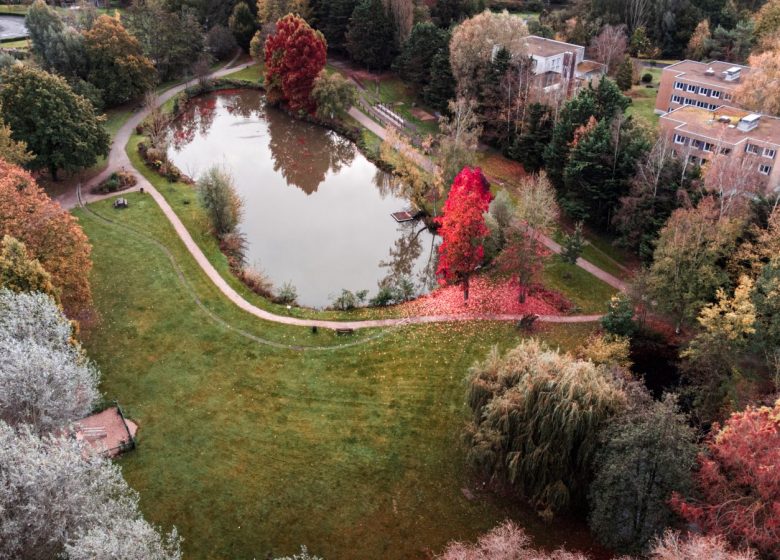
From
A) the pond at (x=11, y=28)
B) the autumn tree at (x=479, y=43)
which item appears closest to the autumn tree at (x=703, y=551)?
the autumn tree at (x=479, y=43)

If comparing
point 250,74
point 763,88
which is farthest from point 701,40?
point 250,74

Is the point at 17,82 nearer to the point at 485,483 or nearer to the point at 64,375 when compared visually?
the point at 64,375

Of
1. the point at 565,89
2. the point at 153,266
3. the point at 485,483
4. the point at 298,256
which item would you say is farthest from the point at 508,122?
the point at 485,483

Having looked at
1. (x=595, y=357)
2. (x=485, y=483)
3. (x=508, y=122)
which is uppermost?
(x=508, y=122)

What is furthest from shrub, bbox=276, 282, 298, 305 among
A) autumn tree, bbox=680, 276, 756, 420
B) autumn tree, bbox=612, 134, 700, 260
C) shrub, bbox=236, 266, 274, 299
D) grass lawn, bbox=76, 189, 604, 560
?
autumn tree, bbox=680, 276, 756, 420

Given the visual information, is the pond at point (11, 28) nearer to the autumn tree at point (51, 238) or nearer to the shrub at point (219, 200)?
the shrub at point (219, 200)

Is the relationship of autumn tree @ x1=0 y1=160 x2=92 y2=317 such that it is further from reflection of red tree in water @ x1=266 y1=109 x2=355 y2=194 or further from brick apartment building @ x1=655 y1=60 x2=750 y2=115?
brick apartment building @ x1=655 y1=60 x2=750 y2=115

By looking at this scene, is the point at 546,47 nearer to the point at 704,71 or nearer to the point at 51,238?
the point at 704,71
